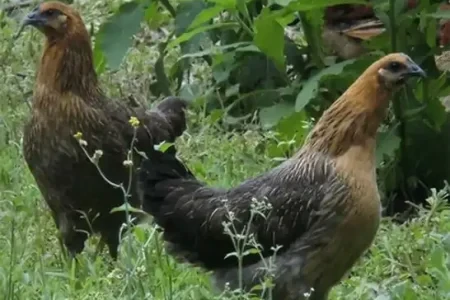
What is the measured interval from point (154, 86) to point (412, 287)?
143 inches

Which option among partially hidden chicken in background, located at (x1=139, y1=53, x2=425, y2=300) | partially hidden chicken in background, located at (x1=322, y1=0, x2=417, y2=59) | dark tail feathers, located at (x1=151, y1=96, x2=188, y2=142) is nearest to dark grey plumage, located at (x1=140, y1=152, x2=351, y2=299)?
partially hidden chicken in background, located at (x1=139, y1=53, x2=425, y2=300)

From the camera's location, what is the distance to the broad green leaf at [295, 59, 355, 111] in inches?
280

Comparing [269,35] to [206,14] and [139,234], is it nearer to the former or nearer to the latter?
[206,14]

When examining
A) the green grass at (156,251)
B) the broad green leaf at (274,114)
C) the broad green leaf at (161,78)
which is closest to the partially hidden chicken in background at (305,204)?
the green grass at (156,251)

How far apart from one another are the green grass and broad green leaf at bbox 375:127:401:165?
1.11ft

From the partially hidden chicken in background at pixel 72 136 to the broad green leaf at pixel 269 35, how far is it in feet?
2.61

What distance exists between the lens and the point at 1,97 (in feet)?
29.8

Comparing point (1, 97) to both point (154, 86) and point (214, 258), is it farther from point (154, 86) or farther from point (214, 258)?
point (214, 258)

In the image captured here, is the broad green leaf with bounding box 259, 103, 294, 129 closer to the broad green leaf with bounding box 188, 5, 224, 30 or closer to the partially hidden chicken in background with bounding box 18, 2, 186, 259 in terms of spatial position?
the broad green leaf with bounding box 188, 5, 224, 30

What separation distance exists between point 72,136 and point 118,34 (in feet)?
3.70

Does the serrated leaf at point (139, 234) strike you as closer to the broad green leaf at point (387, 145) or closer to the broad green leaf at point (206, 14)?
the broad green leaf at point (206, 14)

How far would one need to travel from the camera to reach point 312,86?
7168 millimetres

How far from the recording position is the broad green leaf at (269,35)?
695cm

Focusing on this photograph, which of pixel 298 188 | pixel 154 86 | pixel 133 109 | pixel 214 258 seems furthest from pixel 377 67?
pixel 154 86
